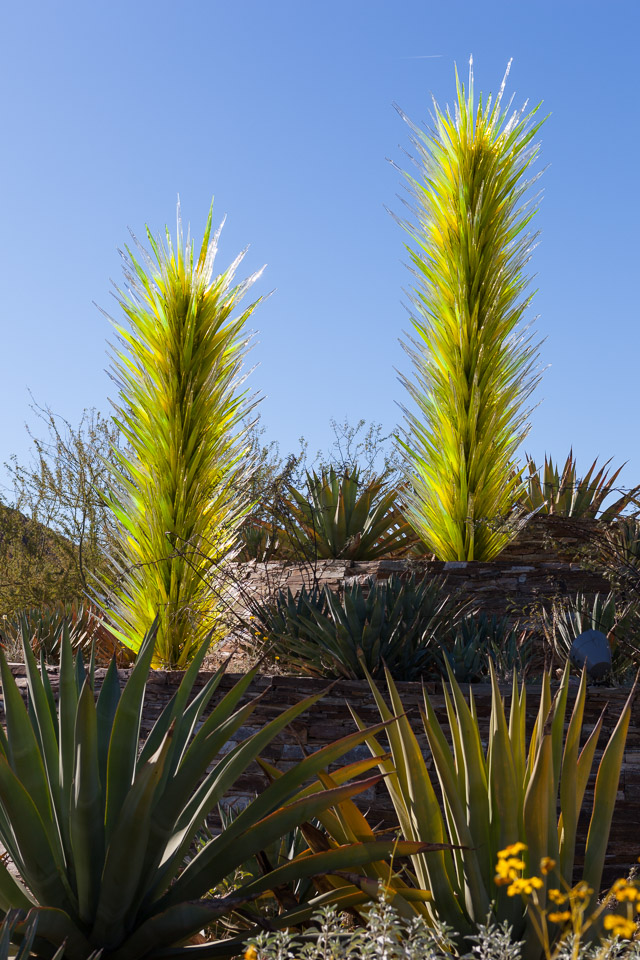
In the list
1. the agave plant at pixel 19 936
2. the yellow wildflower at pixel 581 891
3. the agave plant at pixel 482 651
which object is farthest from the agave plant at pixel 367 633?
the yellow wildflower at pixel 581 891

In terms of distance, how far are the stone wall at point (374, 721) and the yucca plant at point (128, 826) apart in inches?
76.2

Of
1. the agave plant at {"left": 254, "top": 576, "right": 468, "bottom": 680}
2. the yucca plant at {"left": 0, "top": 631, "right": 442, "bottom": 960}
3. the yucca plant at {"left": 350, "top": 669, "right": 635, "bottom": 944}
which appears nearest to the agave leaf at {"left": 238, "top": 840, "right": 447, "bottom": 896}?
the yucca plant at {"left": 0, "top": 631, "right": 442, "bottom": 960}

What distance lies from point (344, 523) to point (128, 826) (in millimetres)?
6099

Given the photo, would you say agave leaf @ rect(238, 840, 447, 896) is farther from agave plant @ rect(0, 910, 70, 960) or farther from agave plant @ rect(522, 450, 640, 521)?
agave plant @ rect(522, 450, 640, 521)

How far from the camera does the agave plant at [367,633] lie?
498 centimetres

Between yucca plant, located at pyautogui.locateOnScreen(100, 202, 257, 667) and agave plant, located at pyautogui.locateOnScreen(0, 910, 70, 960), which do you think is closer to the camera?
agave plant, located at pyautogui.locateOnScreen(0, 910, 70, 960)

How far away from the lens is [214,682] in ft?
8.53

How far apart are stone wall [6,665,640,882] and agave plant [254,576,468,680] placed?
29 cm

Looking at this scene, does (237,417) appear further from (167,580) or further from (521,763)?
(521,763)

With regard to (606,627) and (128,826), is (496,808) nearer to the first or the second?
(128,826)

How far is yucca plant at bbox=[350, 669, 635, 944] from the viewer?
2.33 m

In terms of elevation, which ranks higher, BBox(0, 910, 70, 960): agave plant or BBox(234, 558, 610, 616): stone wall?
BBox(234, 558, 610, 616): stone wall

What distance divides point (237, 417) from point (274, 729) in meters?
4.14

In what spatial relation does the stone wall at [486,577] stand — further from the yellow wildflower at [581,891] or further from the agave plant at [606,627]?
the yellow wildflower at [581,891]
